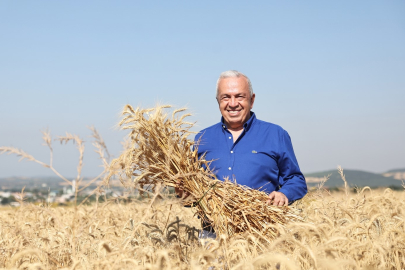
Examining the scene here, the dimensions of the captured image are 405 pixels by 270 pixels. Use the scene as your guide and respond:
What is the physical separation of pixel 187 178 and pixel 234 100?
1.10 meters

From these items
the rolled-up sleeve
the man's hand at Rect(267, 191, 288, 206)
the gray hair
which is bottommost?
the man's hand at Rect(267, 191, 288, 206)

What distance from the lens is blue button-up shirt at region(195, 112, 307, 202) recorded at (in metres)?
3.80

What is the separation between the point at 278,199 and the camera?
3.47m

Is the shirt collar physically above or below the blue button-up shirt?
above

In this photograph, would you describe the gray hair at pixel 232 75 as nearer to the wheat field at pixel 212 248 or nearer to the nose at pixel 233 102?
the nose at pixel 233 102

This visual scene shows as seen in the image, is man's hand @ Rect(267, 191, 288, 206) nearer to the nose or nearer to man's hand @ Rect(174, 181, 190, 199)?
man's hand @ Rect(174, 181, 190, 199)

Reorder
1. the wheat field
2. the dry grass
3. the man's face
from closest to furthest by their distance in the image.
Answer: the wheat field < the dry grass < the man's face

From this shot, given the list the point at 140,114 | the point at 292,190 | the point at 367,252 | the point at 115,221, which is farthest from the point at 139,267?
the point at 115,221

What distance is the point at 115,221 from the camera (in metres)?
5.86

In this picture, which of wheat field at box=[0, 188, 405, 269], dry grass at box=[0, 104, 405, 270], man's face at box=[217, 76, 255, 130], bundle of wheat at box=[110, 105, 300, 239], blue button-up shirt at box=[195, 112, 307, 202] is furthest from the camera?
man's face at box=[217, 76, 255, 130]

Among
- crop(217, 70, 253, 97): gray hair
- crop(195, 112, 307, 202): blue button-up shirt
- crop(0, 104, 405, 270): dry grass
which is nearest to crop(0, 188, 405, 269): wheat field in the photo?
crop(0, 104, 405, 270): dry grass

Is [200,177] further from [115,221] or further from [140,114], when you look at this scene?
[115,221]

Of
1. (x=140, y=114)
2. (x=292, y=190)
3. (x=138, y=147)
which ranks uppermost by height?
(x=140, y=114)

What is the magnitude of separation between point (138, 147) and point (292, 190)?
157cm
